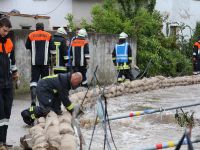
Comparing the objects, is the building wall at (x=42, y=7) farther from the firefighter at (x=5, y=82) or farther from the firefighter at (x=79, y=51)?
the firefighter at (x=5, y=82)

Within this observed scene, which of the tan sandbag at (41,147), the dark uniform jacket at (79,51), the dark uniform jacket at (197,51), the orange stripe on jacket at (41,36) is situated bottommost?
the tan sandbag at (41,147)

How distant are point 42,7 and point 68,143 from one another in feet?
64.8

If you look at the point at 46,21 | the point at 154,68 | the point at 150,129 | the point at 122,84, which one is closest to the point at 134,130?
the point at 150,129

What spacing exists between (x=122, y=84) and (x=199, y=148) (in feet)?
20.1

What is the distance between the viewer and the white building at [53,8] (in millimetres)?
23875

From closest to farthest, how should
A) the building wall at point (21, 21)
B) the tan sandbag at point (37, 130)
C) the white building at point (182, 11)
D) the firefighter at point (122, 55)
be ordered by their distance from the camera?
the tan sandbag at point (37, 130) < the firefighter at point (122, 55) < the building wall at point (21, 21) < the white building at point (182, 11)

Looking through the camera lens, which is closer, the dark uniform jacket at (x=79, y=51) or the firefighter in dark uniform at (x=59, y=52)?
the firefighter in dark uniform at (x=59, y=52)

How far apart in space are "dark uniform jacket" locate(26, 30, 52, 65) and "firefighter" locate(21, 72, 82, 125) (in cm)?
207

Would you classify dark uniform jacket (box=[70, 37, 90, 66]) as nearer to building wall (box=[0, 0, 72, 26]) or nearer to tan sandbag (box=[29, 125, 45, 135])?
tan sandbag (box=[29, 125, 45, 135])

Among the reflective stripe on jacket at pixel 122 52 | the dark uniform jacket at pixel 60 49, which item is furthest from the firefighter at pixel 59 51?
the reflective stripe on jacket at pixel 122 52

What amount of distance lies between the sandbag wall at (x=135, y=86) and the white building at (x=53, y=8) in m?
10.3

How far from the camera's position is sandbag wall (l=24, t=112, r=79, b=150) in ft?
19.2

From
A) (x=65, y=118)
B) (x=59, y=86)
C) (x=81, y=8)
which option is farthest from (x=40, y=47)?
(x=81, y=8)

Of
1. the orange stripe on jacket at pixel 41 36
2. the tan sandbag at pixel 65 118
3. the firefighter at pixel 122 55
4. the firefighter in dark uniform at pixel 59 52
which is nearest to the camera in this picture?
the tan sandbag at pixel 65 118
